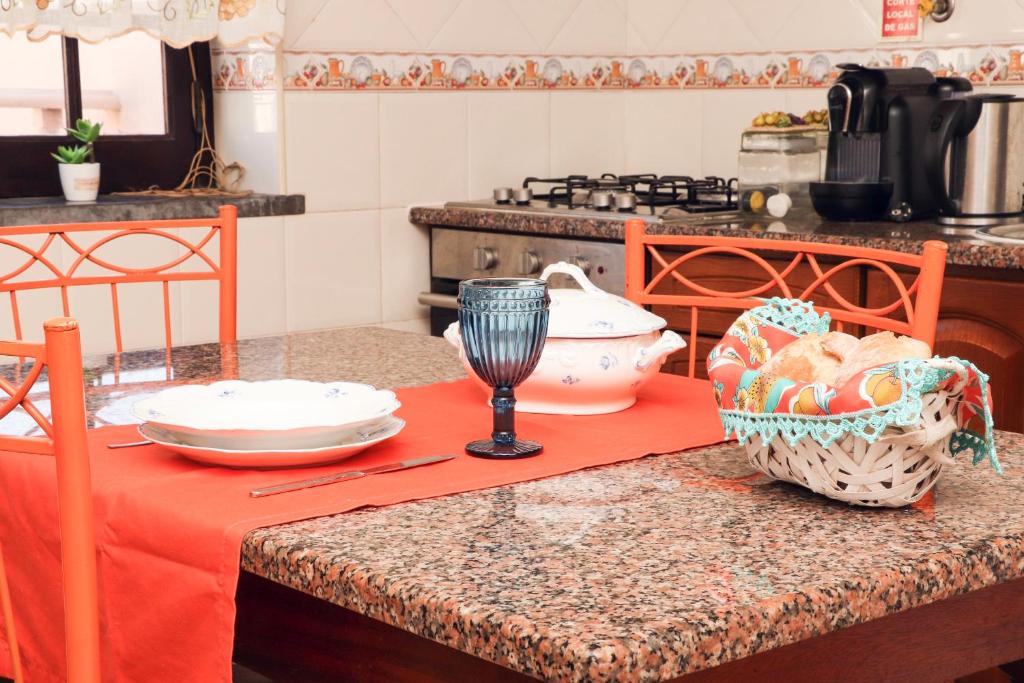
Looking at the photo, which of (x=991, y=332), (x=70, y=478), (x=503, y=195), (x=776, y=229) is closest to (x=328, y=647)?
(x=70, y=478)

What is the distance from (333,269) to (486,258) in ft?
1.18

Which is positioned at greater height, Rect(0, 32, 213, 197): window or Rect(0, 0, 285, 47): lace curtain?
Rect(0, 0, 285, 47): lace curtain

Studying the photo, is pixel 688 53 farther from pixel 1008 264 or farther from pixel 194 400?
pixel 194 400

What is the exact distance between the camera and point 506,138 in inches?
135

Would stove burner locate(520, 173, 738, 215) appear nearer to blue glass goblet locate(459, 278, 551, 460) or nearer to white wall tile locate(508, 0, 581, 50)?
white wall tile locate(508, 0, 581, 50)

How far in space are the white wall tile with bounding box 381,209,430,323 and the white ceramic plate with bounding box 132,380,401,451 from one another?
1900 mm

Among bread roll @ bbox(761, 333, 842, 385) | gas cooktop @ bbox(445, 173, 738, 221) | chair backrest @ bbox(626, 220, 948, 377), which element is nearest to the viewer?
bread roll @ bbox(761, 333, 842, 385)

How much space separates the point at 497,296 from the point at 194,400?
13.3 inches

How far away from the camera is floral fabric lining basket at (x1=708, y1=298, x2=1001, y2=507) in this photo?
975mm

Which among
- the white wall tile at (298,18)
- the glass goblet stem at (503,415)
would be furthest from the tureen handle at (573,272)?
the white wall tile at (298,18)

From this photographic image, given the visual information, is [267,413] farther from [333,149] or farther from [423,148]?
[423,148]

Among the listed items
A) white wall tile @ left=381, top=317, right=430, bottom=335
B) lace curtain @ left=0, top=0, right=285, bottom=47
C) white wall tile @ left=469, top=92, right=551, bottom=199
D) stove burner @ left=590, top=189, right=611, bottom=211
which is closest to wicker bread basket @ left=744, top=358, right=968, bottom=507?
stove burner @ left=590, top=189, right=611, bottom=211

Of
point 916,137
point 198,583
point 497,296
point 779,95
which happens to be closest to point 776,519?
point 497,296

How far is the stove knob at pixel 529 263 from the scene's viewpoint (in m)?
3.00
